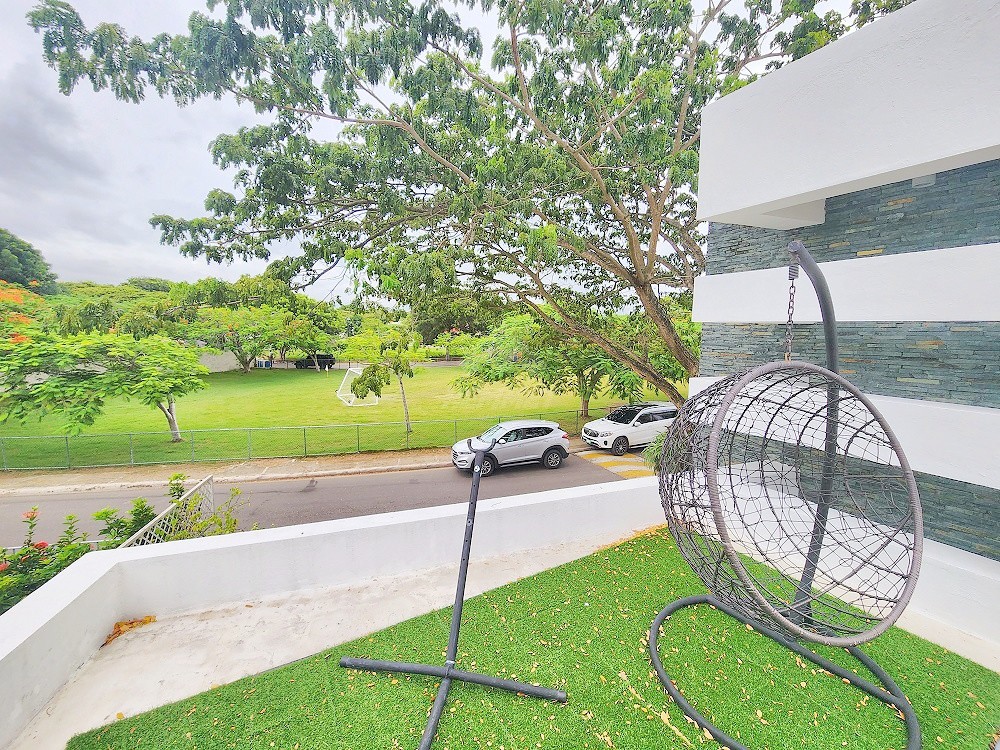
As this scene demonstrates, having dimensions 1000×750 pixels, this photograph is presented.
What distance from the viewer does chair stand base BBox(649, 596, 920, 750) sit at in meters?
2.16

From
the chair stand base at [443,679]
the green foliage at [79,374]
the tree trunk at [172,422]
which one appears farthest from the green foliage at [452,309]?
the tree trunk at [172,422]

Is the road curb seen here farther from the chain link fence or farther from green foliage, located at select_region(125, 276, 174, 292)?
green foliage, located at select_region(125, 276, 174, 292)

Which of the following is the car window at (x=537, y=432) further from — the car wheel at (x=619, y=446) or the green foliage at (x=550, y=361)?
the green foliage at (x=550, y=361)

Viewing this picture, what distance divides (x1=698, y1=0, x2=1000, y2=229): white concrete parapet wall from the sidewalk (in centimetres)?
961

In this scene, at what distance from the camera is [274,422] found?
1416 cm

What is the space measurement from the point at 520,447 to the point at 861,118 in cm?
870

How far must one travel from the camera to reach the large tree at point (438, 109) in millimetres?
5371

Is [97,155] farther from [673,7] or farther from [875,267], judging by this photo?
[875,267]

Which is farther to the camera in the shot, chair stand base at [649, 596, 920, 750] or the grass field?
the grass field

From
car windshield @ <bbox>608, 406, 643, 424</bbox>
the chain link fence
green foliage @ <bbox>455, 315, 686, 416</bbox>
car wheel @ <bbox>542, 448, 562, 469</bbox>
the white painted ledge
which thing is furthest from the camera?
car windshield @ <bbox>608, 406, 643, 424</bbox>

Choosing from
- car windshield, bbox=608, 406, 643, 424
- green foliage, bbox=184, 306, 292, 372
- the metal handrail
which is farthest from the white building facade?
green foliage, bbox=184, 306, 292, 372

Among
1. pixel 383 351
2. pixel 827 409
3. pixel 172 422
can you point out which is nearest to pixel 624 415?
pixel 383 351

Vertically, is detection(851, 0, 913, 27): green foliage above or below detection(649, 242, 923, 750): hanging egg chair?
above

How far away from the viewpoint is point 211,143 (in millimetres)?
6375
